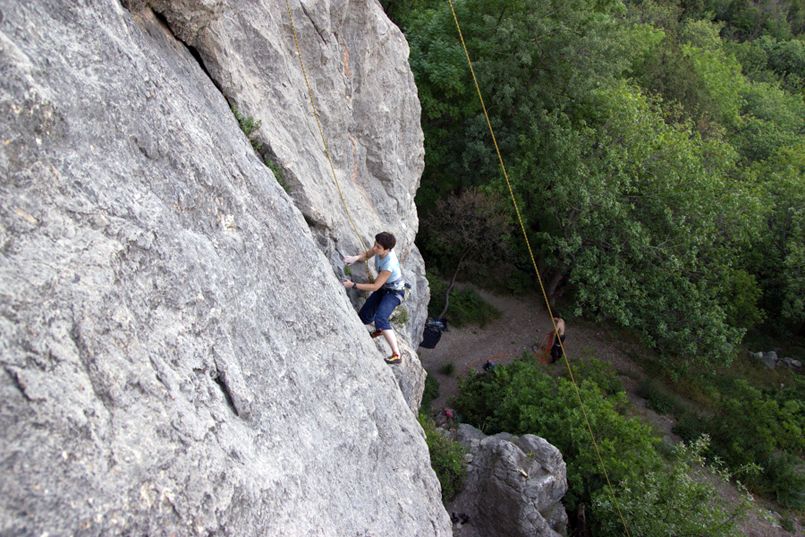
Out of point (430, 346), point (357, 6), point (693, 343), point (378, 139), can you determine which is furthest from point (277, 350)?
point (693, 343)

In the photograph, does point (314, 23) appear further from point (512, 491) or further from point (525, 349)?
point (525, 349)

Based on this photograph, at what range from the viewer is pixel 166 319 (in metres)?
3.88

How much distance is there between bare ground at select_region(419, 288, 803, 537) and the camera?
17.6m

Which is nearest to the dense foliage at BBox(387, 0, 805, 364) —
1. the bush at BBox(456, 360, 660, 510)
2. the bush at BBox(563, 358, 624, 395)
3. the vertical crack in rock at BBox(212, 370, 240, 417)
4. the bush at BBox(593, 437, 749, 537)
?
the bush at BBox(563, 358, 624, 395)

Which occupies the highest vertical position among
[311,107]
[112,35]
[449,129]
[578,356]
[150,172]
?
[112,35]

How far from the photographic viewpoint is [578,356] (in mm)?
20984

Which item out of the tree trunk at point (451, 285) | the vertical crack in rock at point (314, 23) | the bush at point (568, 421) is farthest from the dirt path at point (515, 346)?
the vertical crack in rock at point (314, 23)

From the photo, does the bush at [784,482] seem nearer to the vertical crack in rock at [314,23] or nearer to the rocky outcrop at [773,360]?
the rocky outcrop at [773,360]

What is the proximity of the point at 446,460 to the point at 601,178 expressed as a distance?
1071 centimetres

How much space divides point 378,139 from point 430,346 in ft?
27.1

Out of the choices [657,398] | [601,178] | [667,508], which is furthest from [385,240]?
[657,398]

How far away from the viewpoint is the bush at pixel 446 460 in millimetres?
12336

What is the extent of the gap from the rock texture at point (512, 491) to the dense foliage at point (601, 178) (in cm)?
735

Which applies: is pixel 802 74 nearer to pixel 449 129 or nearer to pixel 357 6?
pixel 449 129
